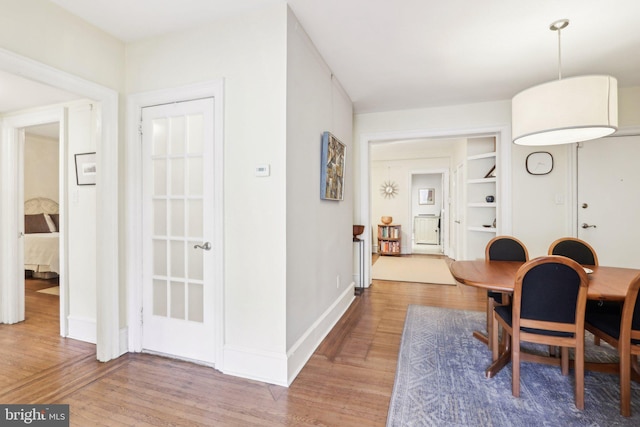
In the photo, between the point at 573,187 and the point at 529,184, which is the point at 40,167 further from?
the point at 573,187

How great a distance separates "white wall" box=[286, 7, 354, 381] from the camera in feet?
6.83

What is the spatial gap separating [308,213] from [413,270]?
3953 mm

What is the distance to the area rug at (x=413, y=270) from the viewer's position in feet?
16.4

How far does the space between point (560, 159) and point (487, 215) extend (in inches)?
48.7

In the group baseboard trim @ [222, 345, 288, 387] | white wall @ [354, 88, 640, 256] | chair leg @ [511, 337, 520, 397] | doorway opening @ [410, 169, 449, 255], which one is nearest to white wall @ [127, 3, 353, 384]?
baseboard trim @ [222, 345, 288, 387]

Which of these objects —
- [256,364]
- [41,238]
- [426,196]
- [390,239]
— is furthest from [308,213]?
[426,196]

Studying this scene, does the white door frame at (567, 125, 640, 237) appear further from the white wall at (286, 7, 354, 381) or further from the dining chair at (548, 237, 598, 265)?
the white wall at (286, 7, 354, 381)

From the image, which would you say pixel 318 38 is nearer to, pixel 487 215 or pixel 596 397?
pixel 596 397

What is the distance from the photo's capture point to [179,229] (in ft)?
7.72

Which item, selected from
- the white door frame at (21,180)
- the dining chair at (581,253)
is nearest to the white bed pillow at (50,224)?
the white door frame at (21,180)

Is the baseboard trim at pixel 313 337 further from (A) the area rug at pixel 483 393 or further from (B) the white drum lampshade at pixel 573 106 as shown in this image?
(B) the white drum lampshade at pixel 573 106

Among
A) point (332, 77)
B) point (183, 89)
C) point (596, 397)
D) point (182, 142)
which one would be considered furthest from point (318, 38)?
point (596, 397)

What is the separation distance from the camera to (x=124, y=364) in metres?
2.25

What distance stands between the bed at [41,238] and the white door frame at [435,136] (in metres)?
4.63
